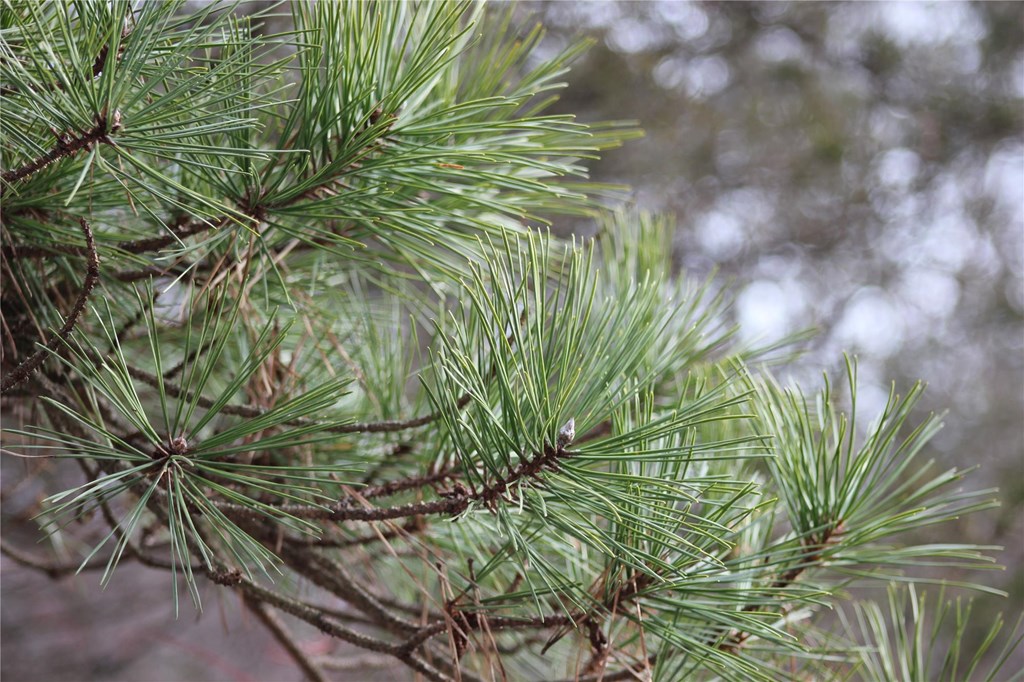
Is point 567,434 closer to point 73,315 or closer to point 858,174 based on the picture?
point 73,315

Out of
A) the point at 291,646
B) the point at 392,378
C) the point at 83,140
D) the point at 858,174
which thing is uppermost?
the point at 858,174

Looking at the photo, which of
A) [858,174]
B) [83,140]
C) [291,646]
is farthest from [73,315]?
[858,174]

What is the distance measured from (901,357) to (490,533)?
1.88 m

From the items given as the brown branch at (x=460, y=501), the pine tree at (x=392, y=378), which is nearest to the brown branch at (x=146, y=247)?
the pine tree at (x=392, y=378)

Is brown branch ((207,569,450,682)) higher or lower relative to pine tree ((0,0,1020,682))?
lower

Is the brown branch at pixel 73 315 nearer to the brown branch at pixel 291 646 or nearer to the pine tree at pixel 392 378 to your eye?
the pine tree at pixel 392 378

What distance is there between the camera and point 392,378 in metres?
0.55

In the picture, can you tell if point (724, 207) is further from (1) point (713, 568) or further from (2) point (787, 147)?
(1) point (713, 568)

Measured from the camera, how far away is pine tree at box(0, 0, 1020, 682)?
332mm

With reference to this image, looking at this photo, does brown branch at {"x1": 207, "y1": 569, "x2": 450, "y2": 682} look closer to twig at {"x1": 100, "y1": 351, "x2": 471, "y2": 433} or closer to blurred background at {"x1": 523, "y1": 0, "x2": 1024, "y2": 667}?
twig at {"x1": 100, "y1": 351, "x2": 471, "y2": 433}

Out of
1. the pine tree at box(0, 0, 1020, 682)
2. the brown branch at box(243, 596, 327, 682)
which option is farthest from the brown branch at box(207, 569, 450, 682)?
the brown branch at box(243, 596, 327, 682)

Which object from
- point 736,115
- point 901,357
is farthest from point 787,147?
point 901,357

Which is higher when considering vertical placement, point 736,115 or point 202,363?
point 736,115

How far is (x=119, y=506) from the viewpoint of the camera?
2.41 ft
